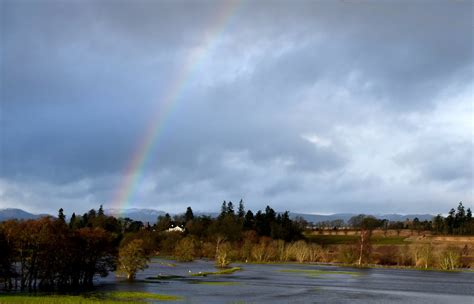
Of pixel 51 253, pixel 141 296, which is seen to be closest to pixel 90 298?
pixel 141 296

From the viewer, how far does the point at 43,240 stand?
72500mm

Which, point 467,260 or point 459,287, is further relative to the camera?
point 467,260

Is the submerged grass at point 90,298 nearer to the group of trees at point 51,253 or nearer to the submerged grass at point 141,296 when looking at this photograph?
the submerged grass at point 141,296

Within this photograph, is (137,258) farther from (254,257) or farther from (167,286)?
(254,257)

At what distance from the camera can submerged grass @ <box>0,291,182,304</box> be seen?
165 ft

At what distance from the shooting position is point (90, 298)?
58.1 m

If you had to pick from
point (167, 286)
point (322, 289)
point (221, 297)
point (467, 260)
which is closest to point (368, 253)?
point (467, 260)

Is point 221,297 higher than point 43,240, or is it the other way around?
point 43,240

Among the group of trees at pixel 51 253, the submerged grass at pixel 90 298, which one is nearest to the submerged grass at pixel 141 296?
the submerged grass at pixel 90 298

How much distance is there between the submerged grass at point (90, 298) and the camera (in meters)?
50.2

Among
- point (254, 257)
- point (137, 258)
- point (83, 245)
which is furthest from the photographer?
point (254, 257)

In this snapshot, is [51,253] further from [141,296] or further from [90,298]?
[90,298]

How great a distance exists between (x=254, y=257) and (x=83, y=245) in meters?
107

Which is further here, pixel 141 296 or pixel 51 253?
pixel 51 253
